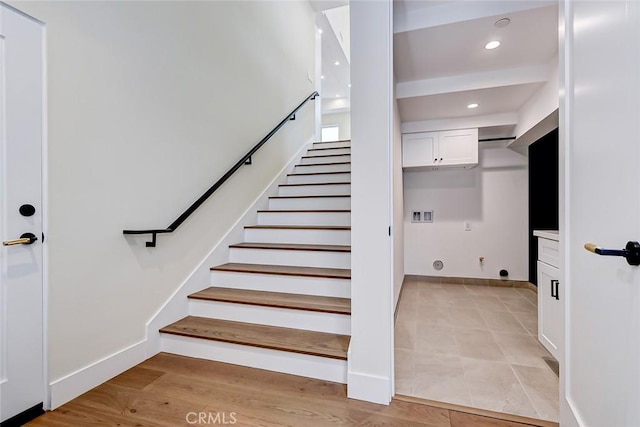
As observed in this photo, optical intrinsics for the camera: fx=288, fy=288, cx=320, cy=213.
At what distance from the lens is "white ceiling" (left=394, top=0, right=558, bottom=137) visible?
204 cm

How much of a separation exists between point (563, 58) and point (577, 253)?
2.84 feet

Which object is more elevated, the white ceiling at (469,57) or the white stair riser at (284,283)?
the white ceiling at (469,57)

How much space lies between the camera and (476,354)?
2.12 m

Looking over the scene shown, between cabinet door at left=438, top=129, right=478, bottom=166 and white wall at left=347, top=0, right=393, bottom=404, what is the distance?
261cm

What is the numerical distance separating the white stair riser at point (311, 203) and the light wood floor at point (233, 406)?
5.93 ft

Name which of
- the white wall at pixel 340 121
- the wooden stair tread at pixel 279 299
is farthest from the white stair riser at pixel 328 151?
the white wall at pixel 340 121

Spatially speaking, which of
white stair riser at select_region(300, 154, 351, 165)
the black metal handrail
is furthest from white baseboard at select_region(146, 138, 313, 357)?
white stair riser at select_region(300, 154, 351, 165)

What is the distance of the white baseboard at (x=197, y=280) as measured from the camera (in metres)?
1.97

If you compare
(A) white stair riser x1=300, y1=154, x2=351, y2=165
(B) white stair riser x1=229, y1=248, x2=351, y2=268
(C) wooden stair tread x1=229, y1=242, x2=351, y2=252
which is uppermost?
(A) white stair riser x1=300, y1=154, x2=351, y2=165

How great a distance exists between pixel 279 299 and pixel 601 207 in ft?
5.93

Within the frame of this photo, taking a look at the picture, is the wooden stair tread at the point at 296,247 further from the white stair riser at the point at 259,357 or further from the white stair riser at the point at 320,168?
the white stair riser at the point at 320,168

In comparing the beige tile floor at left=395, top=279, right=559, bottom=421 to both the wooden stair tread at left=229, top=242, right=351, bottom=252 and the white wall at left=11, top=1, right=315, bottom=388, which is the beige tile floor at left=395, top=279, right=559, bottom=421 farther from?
the white wall at left=11, top=1, right=315, bottom=388

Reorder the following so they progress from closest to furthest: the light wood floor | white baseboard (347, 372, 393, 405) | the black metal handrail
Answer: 1. the light wood floor
2. white baseboard (347, 372, 393, 405)
3. the black metal handrail

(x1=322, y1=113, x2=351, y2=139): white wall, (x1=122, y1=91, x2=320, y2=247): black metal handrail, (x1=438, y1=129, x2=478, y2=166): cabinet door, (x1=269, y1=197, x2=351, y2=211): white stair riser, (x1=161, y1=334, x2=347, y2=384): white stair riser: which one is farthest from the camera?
(x1=322, y1=113, x2=351, y2=139): white wall
